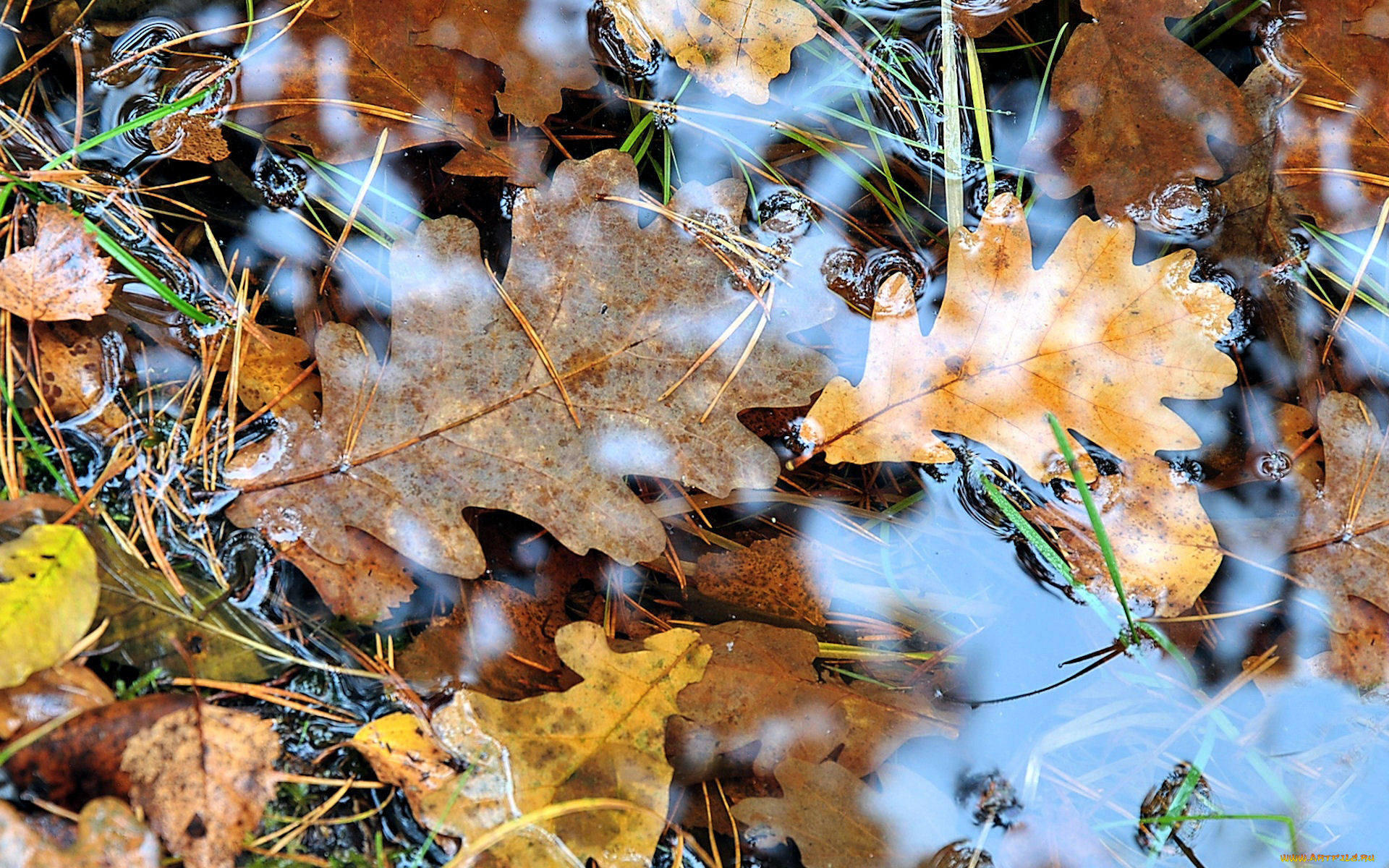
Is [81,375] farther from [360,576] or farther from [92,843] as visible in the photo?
[92,843]

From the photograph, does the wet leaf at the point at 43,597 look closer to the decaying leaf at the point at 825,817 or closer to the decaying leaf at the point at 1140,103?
the decaying leaf at the point at 825,817

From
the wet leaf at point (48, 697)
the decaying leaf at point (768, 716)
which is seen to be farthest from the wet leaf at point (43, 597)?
the decaying leaf at point (768, 716)

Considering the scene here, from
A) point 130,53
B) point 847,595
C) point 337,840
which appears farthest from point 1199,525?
point 130,53

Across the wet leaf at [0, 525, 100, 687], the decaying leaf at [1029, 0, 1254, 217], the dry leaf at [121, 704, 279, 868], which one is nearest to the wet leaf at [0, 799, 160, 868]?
the dry leaf at [121, 704, 279, 868]

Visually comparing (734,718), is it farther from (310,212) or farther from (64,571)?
(310,212)

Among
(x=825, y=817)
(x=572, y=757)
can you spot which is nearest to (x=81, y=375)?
(x=572, y=757)

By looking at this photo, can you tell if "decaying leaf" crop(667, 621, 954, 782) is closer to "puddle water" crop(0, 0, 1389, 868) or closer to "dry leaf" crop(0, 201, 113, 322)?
"puddle water" crop(0, 0, 1389, 868)
